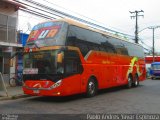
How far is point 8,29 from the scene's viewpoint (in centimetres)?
2272

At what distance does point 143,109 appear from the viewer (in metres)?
12.1

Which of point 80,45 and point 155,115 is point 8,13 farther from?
point 155,115

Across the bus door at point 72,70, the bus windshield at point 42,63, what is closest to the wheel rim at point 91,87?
the bus door at point 72,70

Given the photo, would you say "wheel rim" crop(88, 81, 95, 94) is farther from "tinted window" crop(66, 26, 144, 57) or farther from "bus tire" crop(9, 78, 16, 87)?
"bus tire" crop(9, 78, 16, 87)

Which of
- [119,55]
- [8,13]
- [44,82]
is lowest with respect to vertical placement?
[44,82]

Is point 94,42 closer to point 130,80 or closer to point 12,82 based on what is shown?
point 130,80

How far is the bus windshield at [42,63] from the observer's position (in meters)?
13.5

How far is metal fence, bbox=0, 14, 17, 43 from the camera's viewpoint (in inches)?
874

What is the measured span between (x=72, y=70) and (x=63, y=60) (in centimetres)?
88

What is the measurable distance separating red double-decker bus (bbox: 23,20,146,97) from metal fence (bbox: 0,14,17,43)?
7.67m

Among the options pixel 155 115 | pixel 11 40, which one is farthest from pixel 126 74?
pixel 155 115

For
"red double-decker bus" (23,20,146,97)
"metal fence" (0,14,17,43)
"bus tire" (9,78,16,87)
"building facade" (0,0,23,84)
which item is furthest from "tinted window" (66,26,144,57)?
"bus tire" (9,78,16,87)

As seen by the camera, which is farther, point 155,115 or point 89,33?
point 89,33

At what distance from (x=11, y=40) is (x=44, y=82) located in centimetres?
1010
